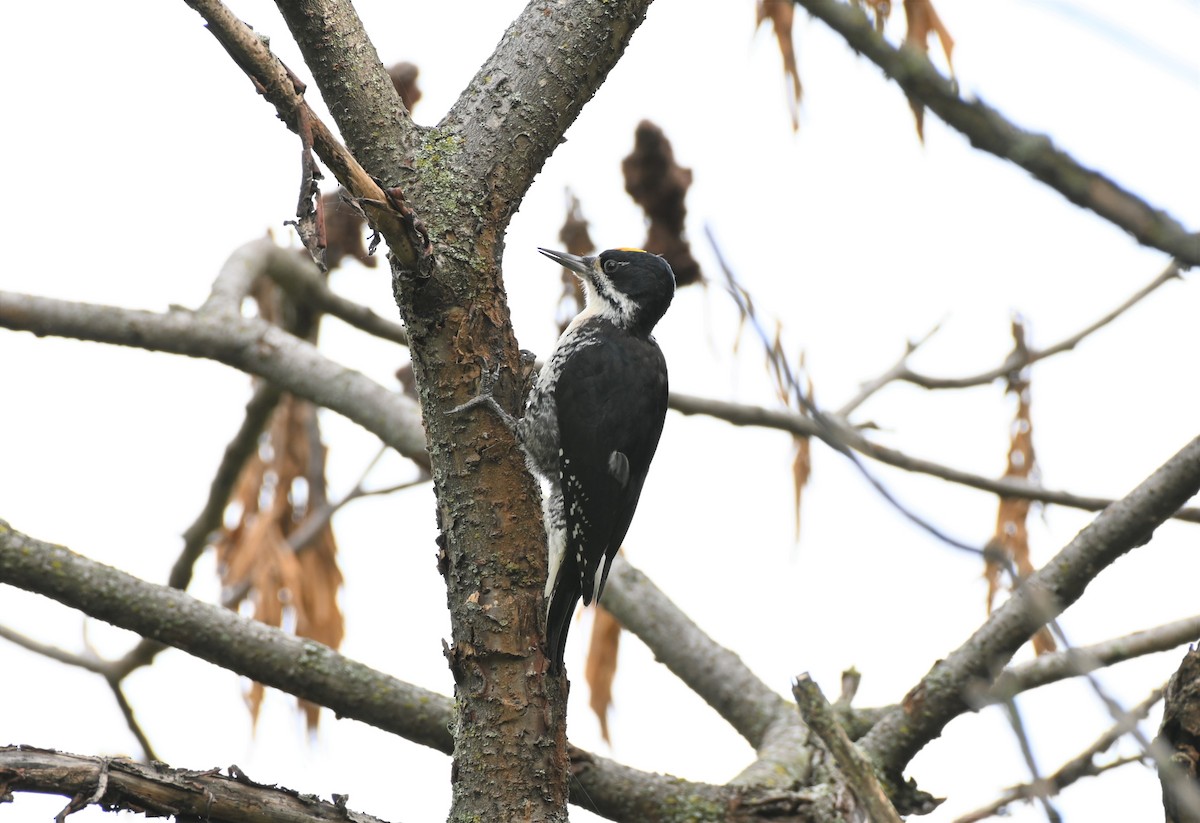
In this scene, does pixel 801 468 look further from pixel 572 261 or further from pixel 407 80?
pixel 407 80

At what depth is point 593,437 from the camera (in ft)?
13.0

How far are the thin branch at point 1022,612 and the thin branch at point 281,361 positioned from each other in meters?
1.66

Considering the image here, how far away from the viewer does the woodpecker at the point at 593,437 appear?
3.67m

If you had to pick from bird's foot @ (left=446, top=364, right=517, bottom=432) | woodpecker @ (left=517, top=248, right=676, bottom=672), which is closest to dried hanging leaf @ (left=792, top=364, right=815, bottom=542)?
woodpecker @ (left=517, top=248, right=676, bottom=672)

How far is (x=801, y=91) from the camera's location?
9.53 ft

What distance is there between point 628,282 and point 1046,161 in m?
3.60

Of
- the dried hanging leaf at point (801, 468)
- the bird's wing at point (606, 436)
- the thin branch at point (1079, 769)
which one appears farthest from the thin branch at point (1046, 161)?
the dried hanging leaf at point (801, 468)

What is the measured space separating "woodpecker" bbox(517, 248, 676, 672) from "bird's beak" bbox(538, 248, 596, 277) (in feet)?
0.72

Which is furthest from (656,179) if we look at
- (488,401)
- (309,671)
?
(309,671)

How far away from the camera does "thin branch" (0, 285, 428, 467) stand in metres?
3.83

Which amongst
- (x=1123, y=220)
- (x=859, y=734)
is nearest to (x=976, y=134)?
(x=1123, y=220)

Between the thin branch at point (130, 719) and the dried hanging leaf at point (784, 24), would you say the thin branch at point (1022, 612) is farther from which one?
the thin branch at point (130, 719)

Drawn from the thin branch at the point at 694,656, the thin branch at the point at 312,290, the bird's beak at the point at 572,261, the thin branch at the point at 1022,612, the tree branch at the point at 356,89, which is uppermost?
the bird's beak at the point at 572,261

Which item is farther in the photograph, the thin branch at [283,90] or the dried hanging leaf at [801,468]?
the dried hanging leaf at [801,468]
